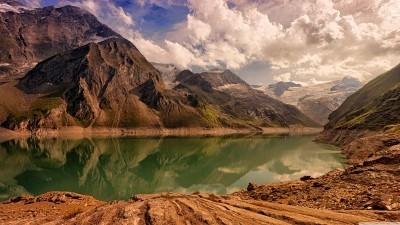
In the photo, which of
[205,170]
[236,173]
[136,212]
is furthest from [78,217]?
[205,170]

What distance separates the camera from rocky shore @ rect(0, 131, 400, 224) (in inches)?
794

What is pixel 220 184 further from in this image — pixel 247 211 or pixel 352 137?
pixel 352 137

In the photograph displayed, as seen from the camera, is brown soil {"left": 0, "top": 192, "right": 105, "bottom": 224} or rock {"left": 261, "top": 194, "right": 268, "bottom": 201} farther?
rock {"left": 261, "top": 194, "right": 268, "bottom": 201}

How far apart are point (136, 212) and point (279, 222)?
9.00 metres

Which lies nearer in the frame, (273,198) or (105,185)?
(273,198)

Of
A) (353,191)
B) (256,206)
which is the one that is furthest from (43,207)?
(353,191)

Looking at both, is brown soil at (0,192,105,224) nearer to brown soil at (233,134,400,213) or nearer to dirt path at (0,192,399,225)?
dirt path at (0,192,399,225)

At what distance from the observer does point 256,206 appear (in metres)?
23.8

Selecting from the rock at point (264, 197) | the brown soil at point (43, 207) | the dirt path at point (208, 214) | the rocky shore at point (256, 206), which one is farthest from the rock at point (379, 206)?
the brown soil at point (43, 207)

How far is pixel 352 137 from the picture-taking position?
14425 centimetres

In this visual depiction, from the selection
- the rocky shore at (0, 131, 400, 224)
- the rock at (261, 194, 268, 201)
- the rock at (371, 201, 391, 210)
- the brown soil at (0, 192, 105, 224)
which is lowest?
the brown soil at (0, 192, 105, 224)

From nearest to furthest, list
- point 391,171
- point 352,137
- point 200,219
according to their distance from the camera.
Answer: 1. point 200,219
2. point 391,171
3. point 352,137

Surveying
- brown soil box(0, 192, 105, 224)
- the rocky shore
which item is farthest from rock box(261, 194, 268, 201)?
→ brown soil box(0, 192, 105, 224)

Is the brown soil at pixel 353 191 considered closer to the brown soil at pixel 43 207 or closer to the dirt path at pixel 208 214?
the dirt path at pixel 208 214
